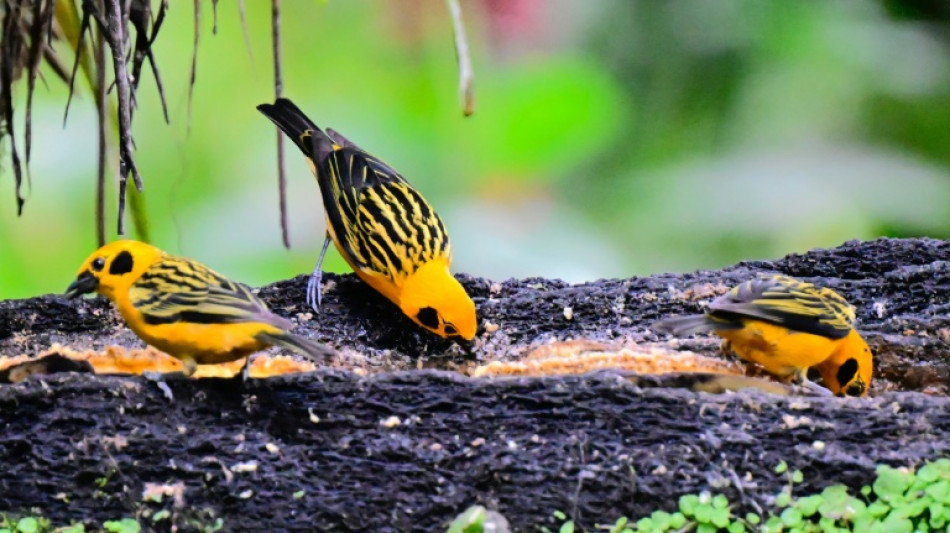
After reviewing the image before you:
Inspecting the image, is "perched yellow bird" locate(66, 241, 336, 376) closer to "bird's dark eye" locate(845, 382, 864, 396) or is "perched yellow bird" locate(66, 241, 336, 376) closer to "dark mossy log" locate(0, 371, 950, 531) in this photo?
"dark mossy log" locate(0, 371, 950, 531)

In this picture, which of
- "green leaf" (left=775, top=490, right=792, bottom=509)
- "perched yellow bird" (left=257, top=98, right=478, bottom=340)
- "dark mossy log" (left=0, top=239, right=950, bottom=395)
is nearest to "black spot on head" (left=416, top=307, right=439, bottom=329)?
"perched yellow bird" (left=257, top=98, right=478, bottom=340)

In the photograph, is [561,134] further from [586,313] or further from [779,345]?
[779,345]

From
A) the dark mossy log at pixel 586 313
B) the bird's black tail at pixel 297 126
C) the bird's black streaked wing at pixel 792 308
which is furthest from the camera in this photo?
the bird's black tail at pixel 297 126

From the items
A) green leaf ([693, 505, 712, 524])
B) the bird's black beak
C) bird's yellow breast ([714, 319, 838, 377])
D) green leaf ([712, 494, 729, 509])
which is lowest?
green leaf ([693, 505, 712, 524])

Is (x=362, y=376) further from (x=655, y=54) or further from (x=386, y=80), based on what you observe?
(x=655, y=54)

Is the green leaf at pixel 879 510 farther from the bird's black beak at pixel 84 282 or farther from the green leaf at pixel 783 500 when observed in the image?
the bird's black beak at pixel 84 282

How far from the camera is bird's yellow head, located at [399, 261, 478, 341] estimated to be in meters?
3.24

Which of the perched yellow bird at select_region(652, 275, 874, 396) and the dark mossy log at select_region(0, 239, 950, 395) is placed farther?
the dark mossy log at select_region(0, 239, 950, 395)

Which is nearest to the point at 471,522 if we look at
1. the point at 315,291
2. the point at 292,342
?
Answer: the point at 292,342

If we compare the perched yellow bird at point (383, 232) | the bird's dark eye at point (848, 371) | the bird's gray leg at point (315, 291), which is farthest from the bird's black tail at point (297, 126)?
the bird's dark eye at point (848, 371)

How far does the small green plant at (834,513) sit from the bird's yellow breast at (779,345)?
728 millimetres

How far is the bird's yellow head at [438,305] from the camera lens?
324cm

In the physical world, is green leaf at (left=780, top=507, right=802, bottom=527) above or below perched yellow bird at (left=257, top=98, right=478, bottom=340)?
below

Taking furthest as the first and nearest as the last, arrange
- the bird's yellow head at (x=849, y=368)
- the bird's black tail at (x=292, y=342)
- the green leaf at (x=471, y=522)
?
the bird's yellow head at (x=849, y=368), the bird's black tail at (x=292, y=342), the green leaf at (x=471, y=522)
